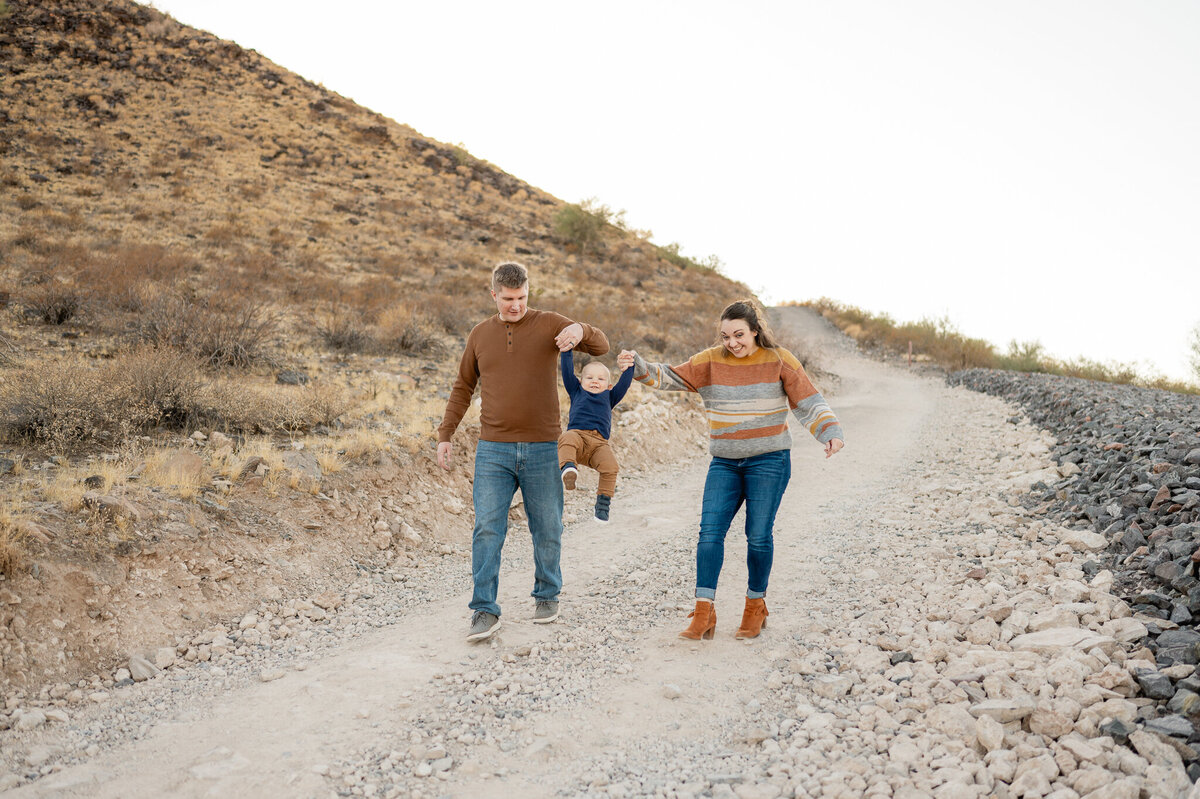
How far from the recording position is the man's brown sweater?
4094mm

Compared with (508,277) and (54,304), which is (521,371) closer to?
(508,277)

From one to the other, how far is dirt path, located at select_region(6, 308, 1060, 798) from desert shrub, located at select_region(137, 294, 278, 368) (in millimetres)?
6374

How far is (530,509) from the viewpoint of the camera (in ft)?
14.3

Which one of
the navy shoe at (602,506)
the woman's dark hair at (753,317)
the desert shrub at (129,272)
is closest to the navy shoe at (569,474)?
the navy shoe at (602,506)

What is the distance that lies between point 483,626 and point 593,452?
208 cm

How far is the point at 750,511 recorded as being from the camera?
4.05m

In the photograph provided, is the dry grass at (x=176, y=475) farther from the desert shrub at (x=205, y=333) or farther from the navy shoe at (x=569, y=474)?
the desert shrub at (x=205, y=333)

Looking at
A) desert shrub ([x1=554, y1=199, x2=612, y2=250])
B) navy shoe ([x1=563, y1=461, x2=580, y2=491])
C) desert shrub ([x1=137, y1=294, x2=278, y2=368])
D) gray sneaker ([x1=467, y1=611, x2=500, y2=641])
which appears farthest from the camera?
desert shrub ([x1=554, y1=199, x2=612, y2=250])

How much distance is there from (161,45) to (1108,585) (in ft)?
158

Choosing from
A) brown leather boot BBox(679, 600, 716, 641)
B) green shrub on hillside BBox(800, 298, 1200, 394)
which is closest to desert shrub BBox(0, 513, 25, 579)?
brown leather boot BBox(679, 600, 716, 641)

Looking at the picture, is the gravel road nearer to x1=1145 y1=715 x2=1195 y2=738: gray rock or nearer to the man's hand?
x1=1145 y1=715 x2=1195 y2=738: gray rock

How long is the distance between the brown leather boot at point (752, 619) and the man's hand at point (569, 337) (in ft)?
6.25

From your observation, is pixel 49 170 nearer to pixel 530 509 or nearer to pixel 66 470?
pixel 66 470

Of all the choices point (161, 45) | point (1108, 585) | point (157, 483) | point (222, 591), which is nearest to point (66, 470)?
point (157, 483)
